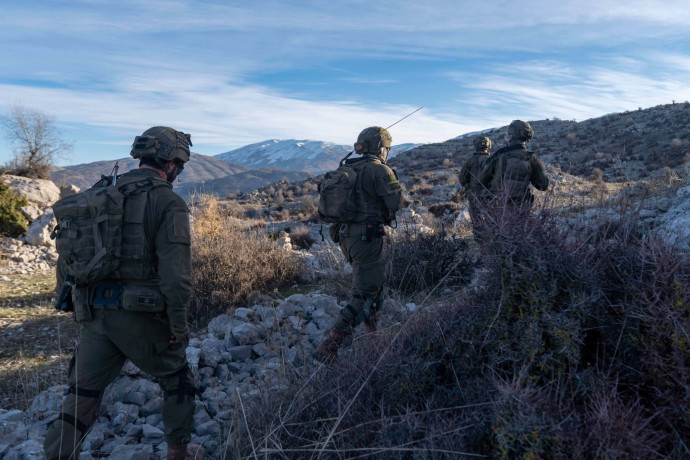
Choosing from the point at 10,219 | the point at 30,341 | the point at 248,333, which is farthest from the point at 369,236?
the point at 10,219

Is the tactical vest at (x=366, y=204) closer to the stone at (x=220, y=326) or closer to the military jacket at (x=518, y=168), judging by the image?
the military jacket at (x=518, y=168)

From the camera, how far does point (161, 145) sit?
2.74 m

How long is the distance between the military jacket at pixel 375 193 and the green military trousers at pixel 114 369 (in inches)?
76.8

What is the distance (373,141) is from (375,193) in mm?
488

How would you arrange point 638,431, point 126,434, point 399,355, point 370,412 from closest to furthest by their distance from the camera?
point 638,431 → point 370,412 → point 399,355 → point 126,434

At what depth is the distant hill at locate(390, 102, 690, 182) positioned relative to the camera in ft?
78.8

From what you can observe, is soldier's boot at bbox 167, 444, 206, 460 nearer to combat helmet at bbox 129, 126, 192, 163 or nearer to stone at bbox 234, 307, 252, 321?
combat helmet at bbox 129, 126, 192, 163

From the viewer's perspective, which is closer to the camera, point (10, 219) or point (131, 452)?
point (131, 452)

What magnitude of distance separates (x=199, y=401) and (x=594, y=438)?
293cm

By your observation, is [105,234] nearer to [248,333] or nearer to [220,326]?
[248,333]

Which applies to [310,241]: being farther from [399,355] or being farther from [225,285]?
[399,355]

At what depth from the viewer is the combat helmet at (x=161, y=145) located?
2.68m

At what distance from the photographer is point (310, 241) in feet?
41.6

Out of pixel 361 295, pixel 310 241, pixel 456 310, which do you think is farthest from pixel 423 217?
pixel 456 310
